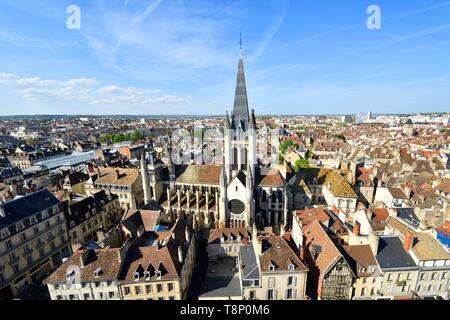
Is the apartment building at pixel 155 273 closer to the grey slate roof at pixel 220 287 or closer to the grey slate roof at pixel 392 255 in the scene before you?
the grey slate roof at pixel 220 287

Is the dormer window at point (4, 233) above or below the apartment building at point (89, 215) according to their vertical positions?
above

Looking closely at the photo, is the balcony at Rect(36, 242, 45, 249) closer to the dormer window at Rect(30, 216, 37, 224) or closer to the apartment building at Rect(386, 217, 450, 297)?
the dormer window at Rect(30, 216, 37, 224)

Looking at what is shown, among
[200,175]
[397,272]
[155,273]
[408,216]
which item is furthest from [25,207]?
[408,216]

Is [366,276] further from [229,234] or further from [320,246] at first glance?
[229,234]

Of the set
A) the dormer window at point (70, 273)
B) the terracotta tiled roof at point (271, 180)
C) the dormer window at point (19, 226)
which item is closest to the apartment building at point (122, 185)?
the dormer window at point (19, 226)
